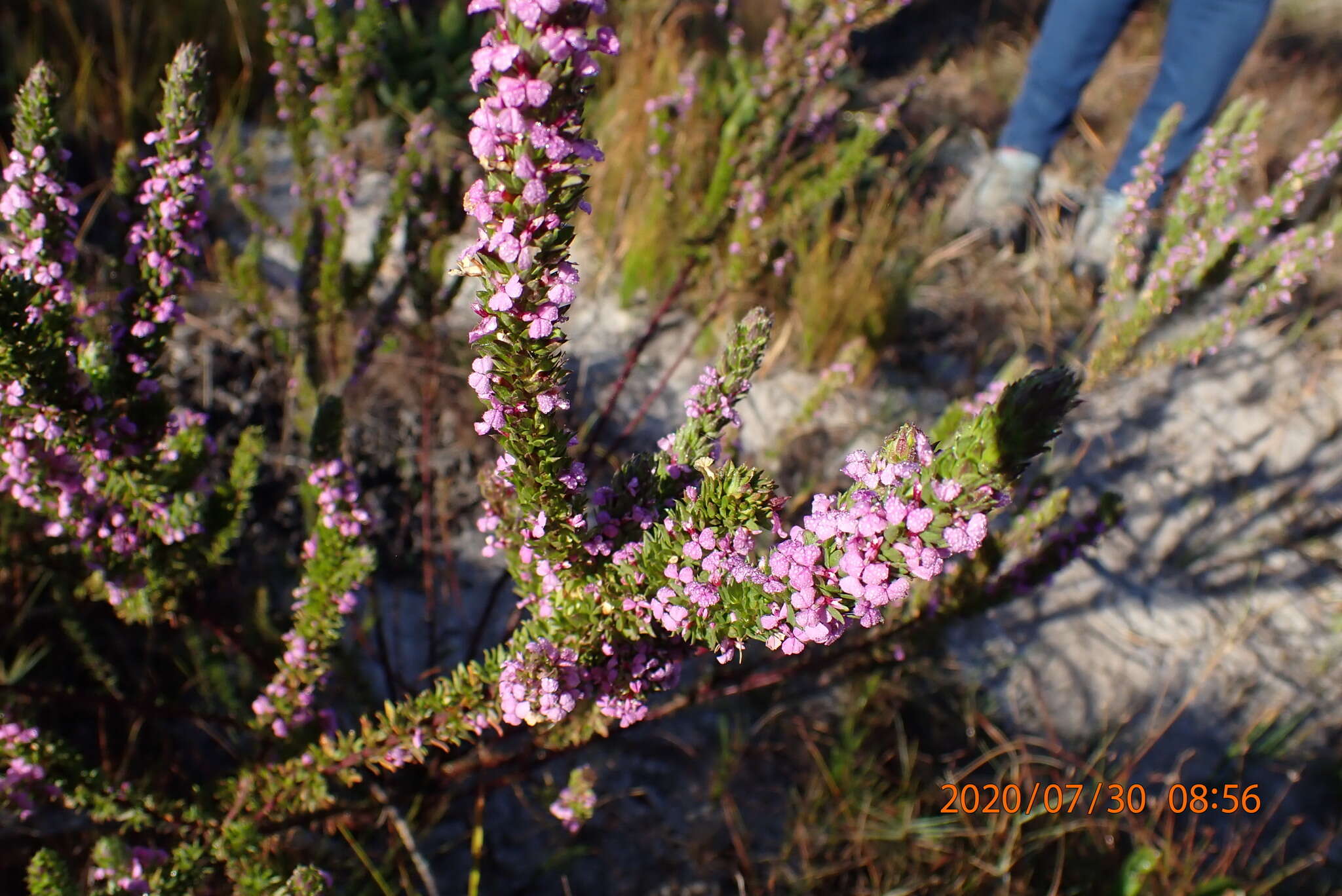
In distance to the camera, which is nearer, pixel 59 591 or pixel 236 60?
pixel 59 591

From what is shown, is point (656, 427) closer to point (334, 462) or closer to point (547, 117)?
point (334, 462)

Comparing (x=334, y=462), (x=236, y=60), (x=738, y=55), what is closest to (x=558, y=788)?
(x=334, y=462)

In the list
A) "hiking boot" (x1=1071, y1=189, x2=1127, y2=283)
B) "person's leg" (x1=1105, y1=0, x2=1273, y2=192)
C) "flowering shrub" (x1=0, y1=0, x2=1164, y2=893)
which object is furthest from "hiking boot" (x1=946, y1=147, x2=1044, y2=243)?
"flowering shrub" (x1=0, y1=0, x2=1164, y2=893)

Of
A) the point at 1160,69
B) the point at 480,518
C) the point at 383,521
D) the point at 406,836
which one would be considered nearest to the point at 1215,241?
the point at 1160,69

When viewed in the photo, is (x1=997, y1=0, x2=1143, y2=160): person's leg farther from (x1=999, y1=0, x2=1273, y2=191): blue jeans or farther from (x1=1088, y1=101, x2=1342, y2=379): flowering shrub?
(x1=1088, y1=101, x2=1342, y2=379): flowering shrub

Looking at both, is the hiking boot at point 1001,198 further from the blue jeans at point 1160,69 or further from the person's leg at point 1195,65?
the person's leg at point 1195,65
